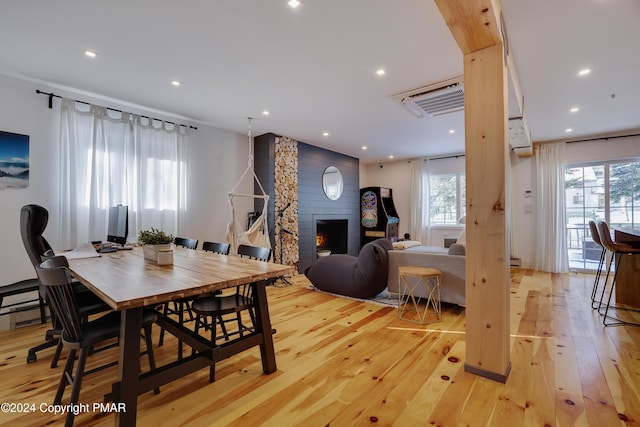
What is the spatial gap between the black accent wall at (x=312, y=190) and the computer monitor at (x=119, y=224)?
2185mm

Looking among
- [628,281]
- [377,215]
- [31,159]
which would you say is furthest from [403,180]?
[31,159]

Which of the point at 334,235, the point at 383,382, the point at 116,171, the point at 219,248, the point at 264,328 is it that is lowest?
the point at 383,382

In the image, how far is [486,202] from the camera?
187 cm

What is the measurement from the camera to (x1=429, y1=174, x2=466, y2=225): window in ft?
21.5

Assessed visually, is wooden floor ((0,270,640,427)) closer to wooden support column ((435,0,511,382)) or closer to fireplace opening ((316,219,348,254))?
wooden support column ((435,0,511,382))

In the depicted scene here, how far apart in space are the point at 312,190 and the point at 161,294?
4422 mm

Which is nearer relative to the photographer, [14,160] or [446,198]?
[14,160]

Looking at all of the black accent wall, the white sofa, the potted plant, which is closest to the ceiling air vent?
the white sofa

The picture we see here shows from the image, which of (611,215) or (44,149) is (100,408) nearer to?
(44,149)

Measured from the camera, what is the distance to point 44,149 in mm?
3107

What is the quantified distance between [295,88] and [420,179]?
15.1 feet

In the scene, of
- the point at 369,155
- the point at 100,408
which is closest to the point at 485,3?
the point at 100,408

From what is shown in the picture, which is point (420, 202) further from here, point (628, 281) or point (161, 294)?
point (161, 294)

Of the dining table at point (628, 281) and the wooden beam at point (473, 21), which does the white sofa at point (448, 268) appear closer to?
the dining table at point (628, 281)
